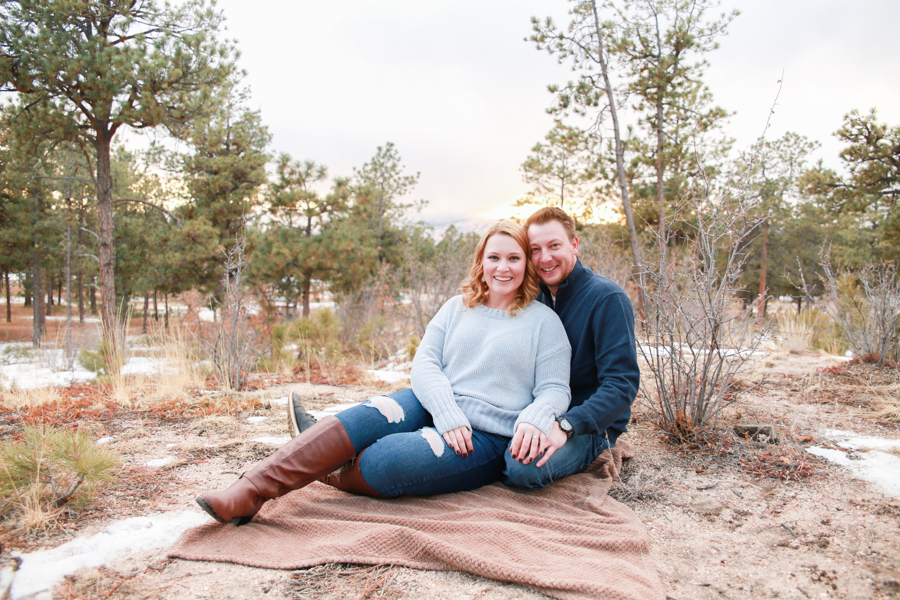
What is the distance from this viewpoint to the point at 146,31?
27.7 feet

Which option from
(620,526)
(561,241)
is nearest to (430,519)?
(620,526)

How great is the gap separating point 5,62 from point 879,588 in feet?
35.9

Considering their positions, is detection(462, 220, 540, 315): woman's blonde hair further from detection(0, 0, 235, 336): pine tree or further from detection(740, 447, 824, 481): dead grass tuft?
detection(0, 0, 235, 336): pine tree

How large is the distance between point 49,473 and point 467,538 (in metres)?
1.60

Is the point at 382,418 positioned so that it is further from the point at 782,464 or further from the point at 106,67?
the point at 106,67

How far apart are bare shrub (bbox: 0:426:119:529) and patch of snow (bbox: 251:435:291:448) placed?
840mm

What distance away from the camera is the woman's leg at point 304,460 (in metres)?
1.74

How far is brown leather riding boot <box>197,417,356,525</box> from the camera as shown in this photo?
1.73m

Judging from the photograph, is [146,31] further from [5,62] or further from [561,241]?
[561,241]

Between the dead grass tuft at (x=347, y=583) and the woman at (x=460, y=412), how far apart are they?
0.39 meters

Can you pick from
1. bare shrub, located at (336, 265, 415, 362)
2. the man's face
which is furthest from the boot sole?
bare shrub, located at (336, 265, 415, 362)

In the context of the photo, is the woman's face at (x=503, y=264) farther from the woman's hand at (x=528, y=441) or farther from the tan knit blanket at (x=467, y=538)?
the tan knit blanket at (x=467, y=538)

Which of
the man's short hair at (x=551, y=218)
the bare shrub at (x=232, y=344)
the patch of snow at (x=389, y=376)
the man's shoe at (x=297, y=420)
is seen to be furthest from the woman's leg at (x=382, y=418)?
the patch of snow at (x=389, y=376)

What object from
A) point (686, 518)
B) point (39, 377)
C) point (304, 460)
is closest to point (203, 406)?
point (304, 460)
